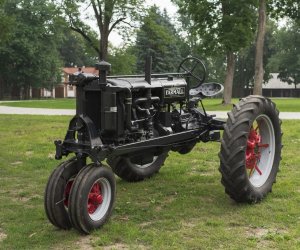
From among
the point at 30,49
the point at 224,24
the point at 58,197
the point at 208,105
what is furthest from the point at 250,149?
the point at 30,49

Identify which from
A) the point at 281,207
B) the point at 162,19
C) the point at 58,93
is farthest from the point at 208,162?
the point at 58,93

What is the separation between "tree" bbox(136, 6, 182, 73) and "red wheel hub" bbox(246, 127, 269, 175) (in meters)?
31.1

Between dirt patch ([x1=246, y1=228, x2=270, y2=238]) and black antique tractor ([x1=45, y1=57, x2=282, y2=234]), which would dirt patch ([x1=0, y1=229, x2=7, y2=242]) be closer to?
black antique tractor ([x1=45, y1=57, x2=282, y2=234])

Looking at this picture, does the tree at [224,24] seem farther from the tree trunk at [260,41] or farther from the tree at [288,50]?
the tree at [288,50]

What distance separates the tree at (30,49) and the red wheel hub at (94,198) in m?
54.5

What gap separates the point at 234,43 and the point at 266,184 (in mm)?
24289

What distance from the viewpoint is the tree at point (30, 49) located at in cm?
5784

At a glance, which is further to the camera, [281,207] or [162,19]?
[162,19]

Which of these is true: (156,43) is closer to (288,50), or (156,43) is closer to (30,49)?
(30,49)

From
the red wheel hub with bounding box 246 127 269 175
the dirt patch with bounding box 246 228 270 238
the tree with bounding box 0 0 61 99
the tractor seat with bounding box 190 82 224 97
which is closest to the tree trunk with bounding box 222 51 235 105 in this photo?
the tractor seat with bounding box 190 82 224 97

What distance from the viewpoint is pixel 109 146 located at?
511 cm

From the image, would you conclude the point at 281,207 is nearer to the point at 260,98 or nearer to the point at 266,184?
the point at 266,184

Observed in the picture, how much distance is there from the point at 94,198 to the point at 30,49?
181 ft

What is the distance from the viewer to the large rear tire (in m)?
4.85
